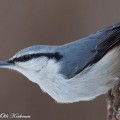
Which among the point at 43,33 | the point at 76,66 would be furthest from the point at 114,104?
the point at 43,33

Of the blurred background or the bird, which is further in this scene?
the blurred background

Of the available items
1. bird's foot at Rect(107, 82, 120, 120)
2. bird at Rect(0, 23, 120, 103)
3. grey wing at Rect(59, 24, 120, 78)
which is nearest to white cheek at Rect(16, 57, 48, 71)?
bird at Rect(0, 23, 120, 103)

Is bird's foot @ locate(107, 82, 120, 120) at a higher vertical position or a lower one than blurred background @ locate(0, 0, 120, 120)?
lower

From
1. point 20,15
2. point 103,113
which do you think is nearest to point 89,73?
point 103,113

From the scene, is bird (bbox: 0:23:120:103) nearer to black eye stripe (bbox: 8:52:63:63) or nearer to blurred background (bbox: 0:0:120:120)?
black eye stripe (bbox: 8:52:63:63)

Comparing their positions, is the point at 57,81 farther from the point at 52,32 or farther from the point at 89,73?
the point at 52,32

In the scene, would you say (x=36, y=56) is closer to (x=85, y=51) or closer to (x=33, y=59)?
(x=33, y=59)

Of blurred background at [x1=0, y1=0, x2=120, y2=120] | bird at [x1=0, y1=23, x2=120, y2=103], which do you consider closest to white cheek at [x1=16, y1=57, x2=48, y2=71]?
bird at [x1=0, y1=23, x2=120, y2=103]

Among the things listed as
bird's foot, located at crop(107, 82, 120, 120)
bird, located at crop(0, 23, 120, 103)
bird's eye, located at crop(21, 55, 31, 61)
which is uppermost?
bird's eye, located at crop(21, 55, 31, 61)

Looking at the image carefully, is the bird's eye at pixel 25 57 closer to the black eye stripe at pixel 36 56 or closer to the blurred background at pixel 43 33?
the black eye stripe at pixel 36 56
